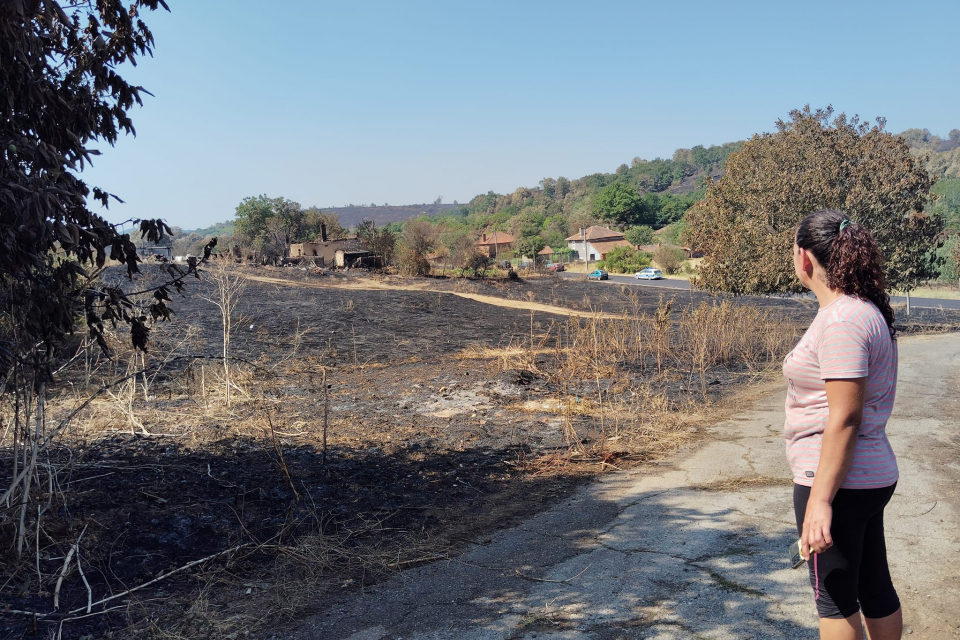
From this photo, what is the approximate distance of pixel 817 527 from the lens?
7.13ft

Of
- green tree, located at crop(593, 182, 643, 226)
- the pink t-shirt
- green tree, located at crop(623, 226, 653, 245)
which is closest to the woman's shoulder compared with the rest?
the pink t-shirt

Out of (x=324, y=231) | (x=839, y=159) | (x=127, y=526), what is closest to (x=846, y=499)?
(x=127, y=526)

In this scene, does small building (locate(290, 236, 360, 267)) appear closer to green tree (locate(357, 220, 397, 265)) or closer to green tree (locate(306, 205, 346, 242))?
green tree (locate(357, 220, 397, 265))

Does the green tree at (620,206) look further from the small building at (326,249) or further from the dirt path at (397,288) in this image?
the dirt path at (397,288)

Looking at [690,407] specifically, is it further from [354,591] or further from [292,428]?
[354,591]

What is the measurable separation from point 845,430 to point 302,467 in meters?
5.00

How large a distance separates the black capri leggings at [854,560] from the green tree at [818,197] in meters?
17.2

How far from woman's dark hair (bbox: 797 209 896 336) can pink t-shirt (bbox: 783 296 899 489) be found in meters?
0.06

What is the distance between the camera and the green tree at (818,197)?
733 inches

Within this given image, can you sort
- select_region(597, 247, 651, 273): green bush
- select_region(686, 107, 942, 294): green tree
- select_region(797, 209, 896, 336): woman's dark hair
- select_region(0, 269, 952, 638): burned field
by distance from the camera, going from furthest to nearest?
select_region(597, 247, 651, 273): green bush
select_region(686, 107, 942, 294): green tree
select_region(0, 269, 952, 638): burned field
select_region(797, 209, 896, 336): woman's dark hair

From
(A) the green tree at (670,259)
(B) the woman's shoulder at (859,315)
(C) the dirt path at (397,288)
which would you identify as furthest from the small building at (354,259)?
(B) the woman's shoulder at (859,315)

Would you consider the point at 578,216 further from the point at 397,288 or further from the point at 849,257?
the point at 849,257

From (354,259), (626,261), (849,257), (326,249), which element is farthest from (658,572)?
(626,261)

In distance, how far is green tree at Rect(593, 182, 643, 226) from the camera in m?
116
